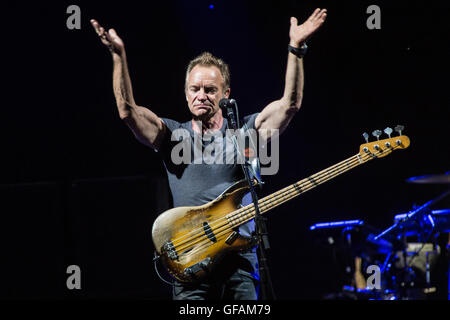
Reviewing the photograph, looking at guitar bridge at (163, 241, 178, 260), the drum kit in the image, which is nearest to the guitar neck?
guitar bridge at (163, 241, 178, 260)

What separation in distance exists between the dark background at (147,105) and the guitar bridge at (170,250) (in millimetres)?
3727

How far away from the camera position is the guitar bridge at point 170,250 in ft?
9.33

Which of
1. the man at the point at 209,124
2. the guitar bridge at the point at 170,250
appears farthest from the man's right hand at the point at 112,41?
the guitar bridge at the point at 170,250

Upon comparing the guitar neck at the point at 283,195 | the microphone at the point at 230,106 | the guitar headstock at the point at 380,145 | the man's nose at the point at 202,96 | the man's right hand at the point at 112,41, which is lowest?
the guitar neck at the point at 283,195

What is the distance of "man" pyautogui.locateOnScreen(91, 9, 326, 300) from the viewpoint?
111 inches

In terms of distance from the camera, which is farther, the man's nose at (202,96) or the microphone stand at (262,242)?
the man's nose at (202,96)

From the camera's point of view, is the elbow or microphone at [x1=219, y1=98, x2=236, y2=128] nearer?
microphone at [x1=219, y1=98, x2=236, y2=128]

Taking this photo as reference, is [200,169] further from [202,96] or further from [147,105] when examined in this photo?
[147,105]

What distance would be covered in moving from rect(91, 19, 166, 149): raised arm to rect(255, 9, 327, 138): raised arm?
69 centimetres

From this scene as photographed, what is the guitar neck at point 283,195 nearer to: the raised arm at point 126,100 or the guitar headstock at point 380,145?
the guitar headstock at point 380,145

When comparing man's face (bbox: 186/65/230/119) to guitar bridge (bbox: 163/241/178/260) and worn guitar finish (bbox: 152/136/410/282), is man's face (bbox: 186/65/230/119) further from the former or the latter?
guitar bridge (bbox: 163/241/178/260)

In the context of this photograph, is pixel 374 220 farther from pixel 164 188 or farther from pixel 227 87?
pixel 227 87

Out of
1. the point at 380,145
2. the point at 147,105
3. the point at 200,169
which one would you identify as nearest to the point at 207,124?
the point at 200,169

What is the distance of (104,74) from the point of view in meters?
6.67
